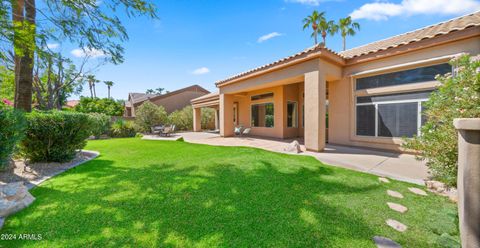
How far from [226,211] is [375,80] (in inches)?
353

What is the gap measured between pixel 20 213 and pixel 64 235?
5.12 ft

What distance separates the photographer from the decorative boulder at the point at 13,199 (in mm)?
3266

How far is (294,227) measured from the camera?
2.84 metres

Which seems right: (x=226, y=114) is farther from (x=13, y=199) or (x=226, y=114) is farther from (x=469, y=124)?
(x=469, y=124)

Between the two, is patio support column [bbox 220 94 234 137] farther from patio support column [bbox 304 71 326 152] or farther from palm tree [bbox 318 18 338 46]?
palm tree [bbox 318 18 338 46]

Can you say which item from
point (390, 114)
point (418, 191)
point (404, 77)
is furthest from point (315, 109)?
point (418, 191)

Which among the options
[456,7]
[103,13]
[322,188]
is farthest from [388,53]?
[103,13]

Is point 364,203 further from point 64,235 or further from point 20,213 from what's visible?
point 20,213

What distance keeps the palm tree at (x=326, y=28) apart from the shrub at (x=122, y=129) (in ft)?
85.0

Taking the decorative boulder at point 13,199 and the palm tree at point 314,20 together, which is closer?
the decorative boulder at point 13,199

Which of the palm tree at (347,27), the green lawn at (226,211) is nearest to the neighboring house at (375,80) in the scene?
the green lawn at (226,211)

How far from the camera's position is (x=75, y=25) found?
5.52 metres

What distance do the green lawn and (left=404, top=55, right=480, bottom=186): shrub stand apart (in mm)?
820

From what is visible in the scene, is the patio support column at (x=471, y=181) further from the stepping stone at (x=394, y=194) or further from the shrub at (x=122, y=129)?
the shrub at (x=122, y=129)
